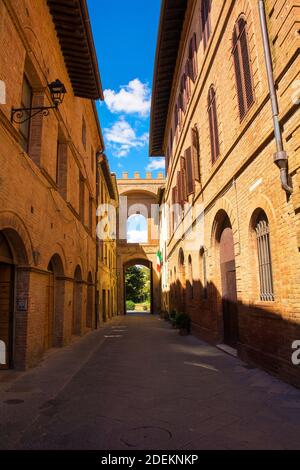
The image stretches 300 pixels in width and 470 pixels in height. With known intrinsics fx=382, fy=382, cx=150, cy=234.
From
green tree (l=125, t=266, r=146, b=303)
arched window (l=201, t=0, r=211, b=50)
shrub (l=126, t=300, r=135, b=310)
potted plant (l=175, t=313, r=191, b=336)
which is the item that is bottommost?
potted plant (l=175, t=313, r=191, b=336)

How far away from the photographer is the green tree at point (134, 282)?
51906 mm

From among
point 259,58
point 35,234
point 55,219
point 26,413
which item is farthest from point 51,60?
point 26,413

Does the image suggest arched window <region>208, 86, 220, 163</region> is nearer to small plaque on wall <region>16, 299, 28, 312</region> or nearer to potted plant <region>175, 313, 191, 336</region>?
small plaque on wall <region>16, 299, 28, 312</region>

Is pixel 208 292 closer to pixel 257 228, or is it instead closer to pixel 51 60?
pixel 257 228

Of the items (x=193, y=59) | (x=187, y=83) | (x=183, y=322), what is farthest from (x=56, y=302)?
(x=187, y=83)

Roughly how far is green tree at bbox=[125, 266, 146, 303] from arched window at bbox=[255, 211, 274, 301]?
144 ft

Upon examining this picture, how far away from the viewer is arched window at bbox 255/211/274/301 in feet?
24.8

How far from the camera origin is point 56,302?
38.7ft

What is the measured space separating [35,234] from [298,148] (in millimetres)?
5981

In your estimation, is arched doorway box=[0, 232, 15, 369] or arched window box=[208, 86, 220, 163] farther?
arched window box=[208, 86, 220, 163]

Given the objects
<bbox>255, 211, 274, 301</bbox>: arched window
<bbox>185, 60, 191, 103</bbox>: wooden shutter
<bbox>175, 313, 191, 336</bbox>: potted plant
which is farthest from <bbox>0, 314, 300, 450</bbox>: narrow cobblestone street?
<bbox>185, 60, 191, 103</bbox>: wooden shutter

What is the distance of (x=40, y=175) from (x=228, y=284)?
5.82m

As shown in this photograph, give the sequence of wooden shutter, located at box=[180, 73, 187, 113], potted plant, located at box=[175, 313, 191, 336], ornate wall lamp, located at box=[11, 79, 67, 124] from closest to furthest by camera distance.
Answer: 1. ornate wall lamp, located at box=[11, 79, 67, 124]
2. potted plant, located at box=[175, 313, 191, 336]
3. wooden shutter, located at box=[180, 73, 187, 113]
